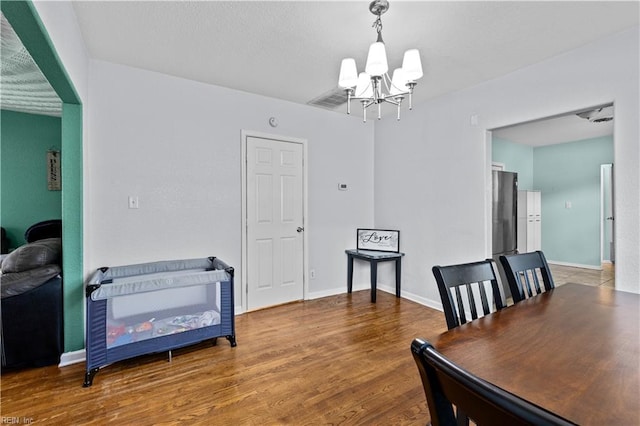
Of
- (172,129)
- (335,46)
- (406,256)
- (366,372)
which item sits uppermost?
(335,46)

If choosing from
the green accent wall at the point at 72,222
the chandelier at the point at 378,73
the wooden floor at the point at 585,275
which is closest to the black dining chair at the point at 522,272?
the chandelier at the point at 378,73

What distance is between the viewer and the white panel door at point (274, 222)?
11.8 ft

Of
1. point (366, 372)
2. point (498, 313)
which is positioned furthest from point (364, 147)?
point (498, 313)

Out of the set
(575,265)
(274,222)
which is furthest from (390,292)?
(575,265)

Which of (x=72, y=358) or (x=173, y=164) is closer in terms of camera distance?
(x=72, y=358)

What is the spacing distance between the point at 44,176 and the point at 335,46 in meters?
4.14

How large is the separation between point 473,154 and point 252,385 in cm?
301

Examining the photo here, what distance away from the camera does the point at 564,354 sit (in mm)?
1010

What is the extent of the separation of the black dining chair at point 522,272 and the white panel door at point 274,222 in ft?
8.45

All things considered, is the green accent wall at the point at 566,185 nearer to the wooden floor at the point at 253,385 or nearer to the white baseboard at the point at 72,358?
the wooden floor at the point at 253,385

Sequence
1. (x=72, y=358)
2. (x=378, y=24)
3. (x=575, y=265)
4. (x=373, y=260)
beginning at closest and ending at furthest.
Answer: (x=378, y=24) < (x=72, y=358) < (x=373, y=260) < (x=575, y=265)

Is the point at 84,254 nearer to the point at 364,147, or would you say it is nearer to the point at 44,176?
the point at 44,176

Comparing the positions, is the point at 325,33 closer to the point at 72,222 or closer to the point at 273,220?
the point at 273,220

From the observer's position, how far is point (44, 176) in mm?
4043
